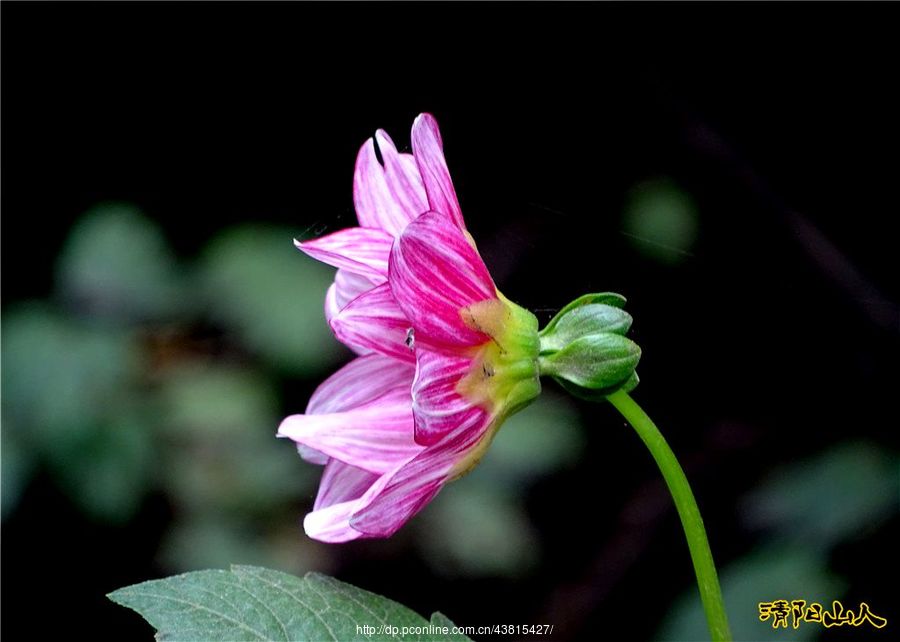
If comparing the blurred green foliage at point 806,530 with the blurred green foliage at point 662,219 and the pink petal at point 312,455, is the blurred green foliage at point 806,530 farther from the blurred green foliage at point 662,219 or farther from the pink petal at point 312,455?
the pink petal at point 312,455

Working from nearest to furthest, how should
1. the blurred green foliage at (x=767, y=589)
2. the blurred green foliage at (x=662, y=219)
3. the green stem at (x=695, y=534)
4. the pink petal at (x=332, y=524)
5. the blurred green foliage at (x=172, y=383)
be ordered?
the green stem at (x=695, y=534) → the pink petal at (x=332, y=524) → the blurred green foliage at (x=767, y=589) → the blurred green foliage at (x=172, y=383) → the blurred green foliage at (x=662, y=219)

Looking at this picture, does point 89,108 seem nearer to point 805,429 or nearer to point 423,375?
point 805,429

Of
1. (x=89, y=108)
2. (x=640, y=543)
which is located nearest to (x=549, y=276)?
(x=640, y=543)

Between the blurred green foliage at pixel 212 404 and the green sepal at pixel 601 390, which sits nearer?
the green sepal at pixel 601 390

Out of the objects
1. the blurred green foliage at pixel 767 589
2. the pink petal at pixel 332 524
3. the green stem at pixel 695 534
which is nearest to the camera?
the green stem at pixel 695 534

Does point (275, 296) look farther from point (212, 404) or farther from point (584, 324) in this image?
point (584, 324)

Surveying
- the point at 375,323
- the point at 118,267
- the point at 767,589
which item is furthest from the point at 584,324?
the point at 118,267

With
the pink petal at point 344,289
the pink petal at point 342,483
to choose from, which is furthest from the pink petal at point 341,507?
the pink petal at point 344,289
